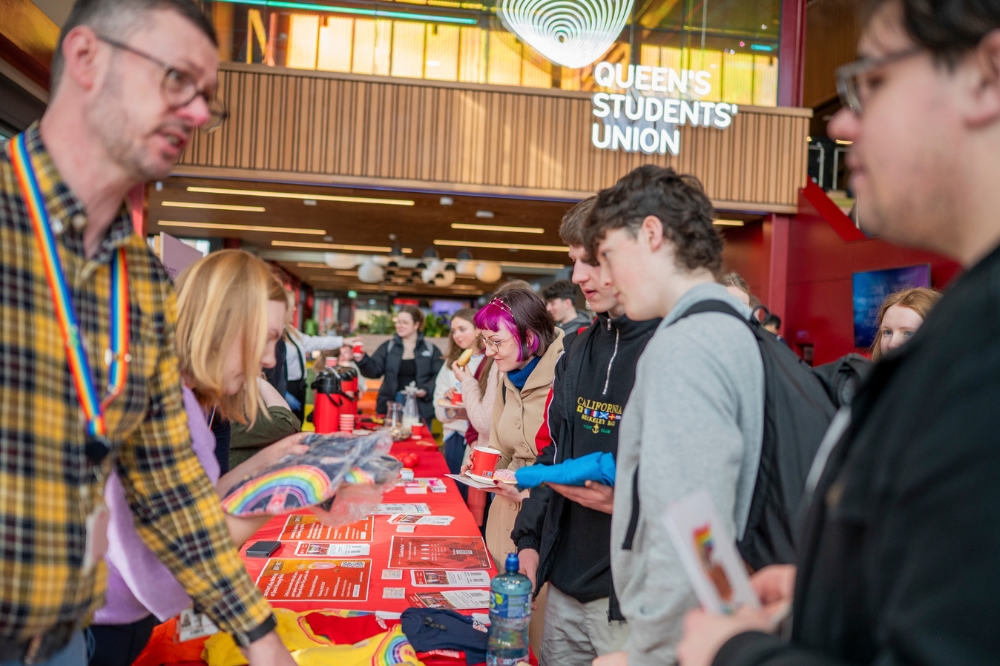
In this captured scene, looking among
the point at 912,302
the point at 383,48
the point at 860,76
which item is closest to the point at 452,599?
the point at 860,76

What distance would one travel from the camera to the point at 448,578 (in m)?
2.16

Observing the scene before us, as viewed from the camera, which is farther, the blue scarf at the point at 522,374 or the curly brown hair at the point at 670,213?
the blue scarf at the point at 522,374

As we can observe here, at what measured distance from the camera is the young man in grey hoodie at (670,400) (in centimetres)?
111

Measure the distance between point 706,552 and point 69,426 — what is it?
83 cm

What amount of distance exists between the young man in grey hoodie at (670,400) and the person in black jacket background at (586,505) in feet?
1.42

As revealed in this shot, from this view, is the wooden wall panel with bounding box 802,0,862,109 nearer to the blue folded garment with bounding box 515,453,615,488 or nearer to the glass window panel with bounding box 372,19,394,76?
the glass window panel with bounding box 372,19,394,76

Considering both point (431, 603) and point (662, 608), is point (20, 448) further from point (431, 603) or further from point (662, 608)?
point (431, 603)

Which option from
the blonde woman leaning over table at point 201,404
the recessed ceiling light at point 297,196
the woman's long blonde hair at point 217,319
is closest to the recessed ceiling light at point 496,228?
the recessed ceiling light at point 297,196

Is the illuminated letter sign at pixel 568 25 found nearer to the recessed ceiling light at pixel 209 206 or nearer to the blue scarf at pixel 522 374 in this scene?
the recessed ceiling light at pixel 209 206

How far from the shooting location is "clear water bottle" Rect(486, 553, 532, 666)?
1.61 metres

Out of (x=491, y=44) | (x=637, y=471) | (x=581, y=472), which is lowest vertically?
(x=581, y=472)

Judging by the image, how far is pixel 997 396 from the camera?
487 millimetres

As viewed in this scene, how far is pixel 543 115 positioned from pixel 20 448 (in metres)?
8.64

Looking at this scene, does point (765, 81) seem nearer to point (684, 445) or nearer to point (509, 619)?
point (509, 619)
